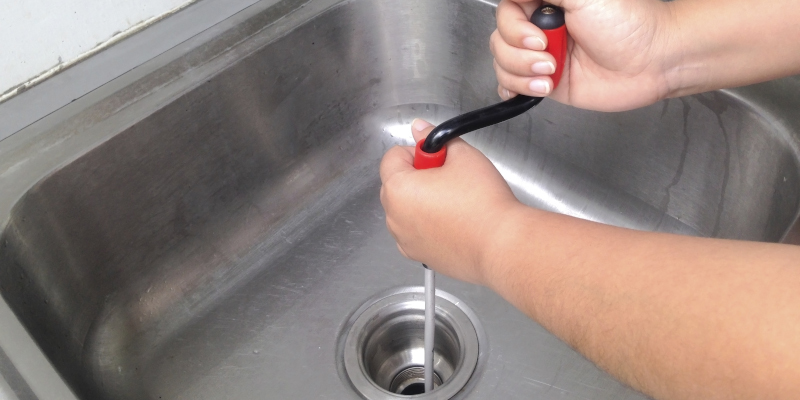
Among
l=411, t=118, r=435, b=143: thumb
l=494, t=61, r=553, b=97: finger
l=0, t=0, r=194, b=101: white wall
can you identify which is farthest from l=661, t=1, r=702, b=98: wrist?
l=0, t=0, r=194, b=101: white wall

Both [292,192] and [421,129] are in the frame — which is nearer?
[421,129]

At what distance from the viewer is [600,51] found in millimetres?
494

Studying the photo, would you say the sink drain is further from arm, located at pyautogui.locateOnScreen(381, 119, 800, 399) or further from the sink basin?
arm, located at pyautogui.locateOnScreen(381, 119, 800, 399)

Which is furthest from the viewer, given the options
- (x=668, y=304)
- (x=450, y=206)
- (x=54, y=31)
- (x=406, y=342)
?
(x=406, y=342)

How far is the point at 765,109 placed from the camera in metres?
0.52

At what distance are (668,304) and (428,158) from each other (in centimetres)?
21

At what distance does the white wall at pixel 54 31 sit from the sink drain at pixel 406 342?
378 millimetres

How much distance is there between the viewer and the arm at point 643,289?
0.26 m

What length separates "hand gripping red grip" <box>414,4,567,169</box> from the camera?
0.45m

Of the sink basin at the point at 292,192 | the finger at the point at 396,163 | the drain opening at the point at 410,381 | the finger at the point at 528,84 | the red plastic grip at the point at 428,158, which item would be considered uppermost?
the finger at the point at 528,84

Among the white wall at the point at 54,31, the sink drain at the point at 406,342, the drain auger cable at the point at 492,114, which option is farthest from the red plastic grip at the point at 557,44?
the white wall at the point at 54,31

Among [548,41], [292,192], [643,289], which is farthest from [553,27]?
[292,192]

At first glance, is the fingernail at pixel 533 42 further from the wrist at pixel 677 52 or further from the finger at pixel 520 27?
the wrist at pixel 677 52

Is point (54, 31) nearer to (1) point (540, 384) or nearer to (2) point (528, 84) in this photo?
(2) point (528, 84)
